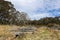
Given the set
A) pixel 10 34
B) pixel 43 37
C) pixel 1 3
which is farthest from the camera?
pixel 1 3

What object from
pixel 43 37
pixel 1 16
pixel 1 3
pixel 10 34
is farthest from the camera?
pixel 1 3

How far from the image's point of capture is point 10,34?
17047 millimetres

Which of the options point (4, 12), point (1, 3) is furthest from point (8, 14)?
point (1, 3)

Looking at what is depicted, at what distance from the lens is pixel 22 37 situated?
15891 millimetres

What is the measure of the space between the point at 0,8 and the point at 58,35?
1280 inches

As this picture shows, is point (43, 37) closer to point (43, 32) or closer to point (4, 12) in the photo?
point (43, 32)

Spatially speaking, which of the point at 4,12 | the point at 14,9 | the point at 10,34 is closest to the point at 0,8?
the point at 4,12

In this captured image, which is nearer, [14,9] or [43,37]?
[43,37]

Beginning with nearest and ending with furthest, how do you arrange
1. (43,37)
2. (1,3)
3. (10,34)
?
(43,37)
(10,34)
(1,3)

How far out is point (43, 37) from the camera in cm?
1589

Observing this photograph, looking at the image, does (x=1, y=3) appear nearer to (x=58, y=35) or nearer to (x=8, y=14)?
(x=8, y=14)

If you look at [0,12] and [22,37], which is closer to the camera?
[22,37]

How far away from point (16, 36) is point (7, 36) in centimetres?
68

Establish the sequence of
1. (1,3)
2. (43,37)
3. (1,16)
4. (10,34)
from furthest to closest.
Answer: (1,3) → (1,16) → (10,34) → (43,37)
